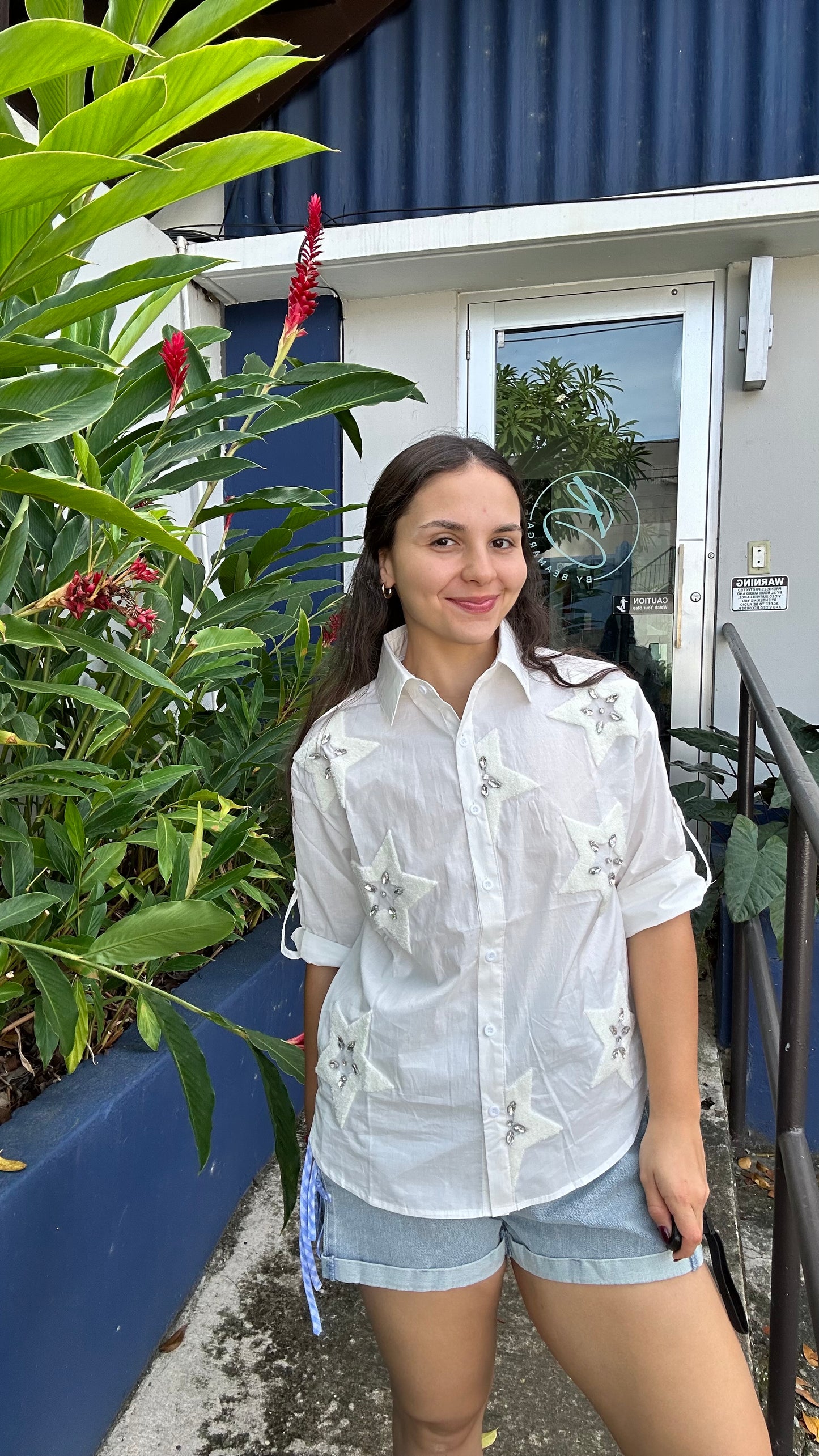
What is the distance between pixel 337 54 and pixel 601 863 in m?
3.47

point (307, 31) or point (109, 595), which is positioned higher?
point (307, 31)

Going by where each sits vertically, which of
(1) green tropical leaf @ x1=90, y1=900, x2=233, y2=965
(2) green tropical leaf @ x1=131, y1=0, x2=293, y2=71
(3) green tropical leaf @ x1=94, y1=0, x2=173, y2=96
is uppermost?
(3) green tropical leaf @ x1=94, y1=0, x2=173, y2=96

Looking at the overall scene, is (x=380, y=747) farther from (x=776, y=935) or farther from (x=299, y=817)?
(x=776, y=935)

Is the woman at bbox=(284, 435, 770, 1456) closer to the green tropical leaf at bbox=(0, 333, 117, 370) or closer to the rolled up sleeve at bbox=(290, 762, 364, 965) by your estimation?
the rolled up sleeve at bbox=(290, 762, 364, 965)

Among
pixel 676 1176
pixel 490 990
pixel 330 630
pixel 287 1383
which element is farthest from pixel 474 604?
pixel 287 1383

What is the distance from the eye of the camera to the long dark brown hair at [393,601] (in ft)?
3.84

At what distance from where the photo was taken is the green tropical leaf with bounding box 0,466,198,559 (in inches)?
32.3

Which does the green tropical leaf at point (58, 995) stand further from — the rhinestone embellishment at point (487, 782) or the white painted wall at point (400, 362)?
the white painted wall at point (400, 362)

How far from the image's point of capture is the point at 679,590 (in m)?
3.34

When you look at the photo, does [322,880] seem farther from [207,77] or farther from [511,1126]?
[207,77]

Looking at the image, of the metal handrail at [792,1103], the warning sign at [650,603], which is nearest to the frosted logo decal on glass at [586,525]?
the warning sign at [650,603]

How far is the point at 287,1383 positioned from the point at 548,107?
370 centimetres

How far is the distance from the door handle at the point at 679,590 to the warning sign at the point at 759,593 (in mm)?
176

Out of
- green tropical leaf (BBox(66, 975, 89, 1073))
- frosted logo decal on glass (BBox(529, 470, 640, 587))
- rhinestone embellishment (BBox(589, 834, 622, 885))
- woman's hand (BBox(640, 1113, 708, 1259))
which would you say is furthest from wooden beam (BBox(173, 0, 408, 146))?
woman's hand (BBox(640, 1113, 708, 1259))
